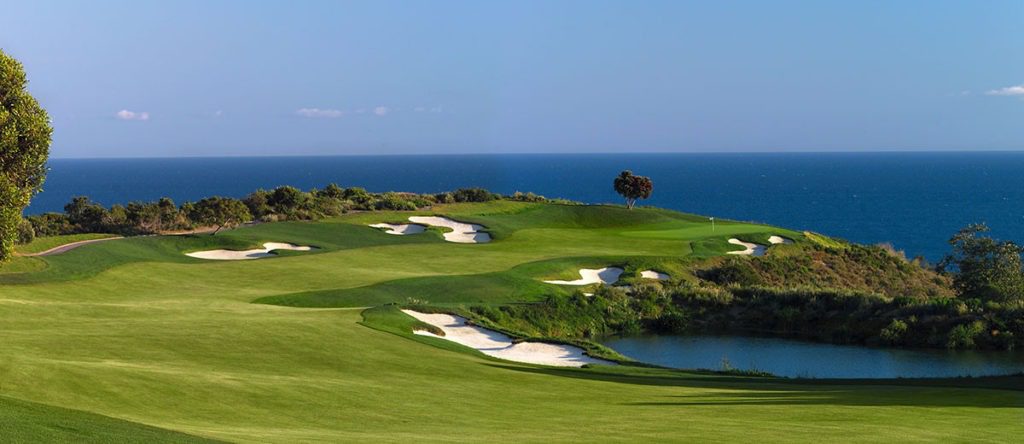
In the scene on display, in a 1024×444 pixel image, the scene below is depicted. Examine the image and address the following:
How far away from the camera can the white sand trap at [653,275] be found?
1820 inches

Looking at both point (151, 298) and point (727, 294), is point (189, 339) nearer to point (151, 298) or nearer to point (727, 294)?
point (151, 298)

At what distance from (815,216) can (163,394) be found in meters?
124

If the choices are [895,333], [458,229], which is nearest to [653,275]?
[895,333]

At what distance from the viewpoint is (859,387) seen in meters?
21.4

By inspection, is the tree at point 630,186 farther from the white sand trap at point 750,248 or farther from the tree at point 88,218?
the tree at point 88,218

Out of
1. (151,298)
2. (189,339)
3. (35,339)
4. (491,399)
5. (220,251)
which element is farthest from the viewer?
(220,251)

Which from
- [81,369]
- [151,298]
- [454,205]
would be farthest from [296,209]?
[81,369]

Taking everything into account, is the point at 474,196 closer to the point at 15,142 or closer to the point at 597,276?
the point at 597,276

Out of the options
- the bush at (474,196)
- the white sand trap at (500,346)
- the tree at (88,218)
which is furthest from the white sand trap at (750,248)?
the tree at (88,218)

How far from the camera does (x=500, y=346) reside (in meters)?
30.2

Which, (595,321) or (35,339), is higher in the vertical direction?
(35,339)

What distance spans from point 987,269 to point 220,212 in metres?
39.2

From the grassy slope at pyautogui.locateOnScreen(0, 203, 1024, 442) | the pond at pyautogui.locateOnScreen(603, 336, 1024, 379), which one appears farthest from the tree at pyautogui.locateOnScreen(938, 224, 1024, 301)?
the grassy slope at pyautogui.locateOnScreen(0, 203, 1024, 442)

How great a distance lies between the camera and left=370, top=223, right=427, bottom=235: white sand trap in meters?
58.5
